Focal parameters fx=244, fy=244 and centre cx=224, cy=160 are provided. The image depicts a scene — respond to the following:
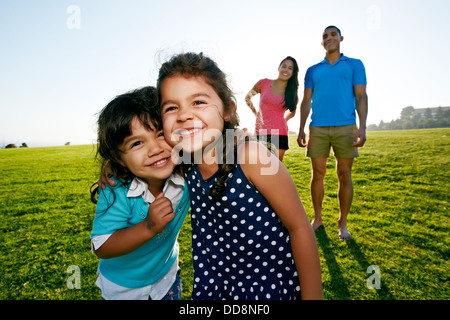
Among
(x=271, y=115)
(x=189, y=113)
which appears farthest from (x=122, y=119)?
(x=271, y=115)

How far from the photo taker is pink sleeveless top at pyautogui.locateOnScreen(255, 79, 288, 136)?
532 centimetres

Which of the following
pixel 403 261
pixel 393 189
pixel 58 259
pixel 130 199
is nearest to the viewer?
Answer: pixel 130 199

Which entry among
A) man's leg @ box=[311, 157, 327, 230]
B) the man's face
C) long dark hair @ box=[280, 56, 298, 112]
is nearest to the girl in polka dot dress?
man's leg @ box=[311, 157, 327, 230]

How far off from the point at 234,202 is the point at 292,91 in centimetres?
450

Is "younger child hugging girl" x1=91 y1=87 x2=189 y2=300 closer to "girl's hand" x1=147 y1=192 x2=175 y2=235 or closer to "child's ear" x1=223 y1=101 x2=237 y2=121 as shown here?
"girl's hand" x1=147 y1=192 x2=175 y2=235

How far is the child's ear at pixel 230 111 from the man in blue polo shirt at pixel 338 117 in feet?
8.70

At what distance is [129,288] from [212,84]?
5.26 ft

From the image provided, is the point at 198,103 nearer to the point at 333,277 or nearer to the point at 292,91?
the point at 333,277

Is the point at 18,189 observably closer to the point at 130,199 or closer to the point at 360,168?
the point at 130,199

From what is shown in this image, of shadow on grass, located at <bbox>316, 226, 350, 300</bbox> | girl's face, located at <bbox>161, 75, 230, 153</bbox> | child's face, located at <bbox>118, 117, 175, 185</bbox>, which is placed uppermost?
girl's face, located at <bbox>161, 75, 230, 153</bbox>

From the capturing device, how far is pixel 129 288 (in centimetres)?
181

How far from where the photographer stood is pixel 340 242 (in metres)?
3.73

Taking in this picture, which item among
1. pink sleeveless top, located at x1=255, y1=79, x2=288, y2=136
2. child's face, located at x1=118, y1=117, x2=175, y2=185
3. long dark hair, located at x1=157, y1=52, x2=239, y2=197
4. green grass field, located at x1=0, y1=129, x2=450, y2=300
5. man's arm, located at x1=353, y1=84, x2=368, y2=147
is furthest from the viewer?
pink sleeveless top, located at x1=255, y1=79, x2=288, y2=136

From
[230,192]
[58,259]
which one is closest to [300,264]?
[230,192]
